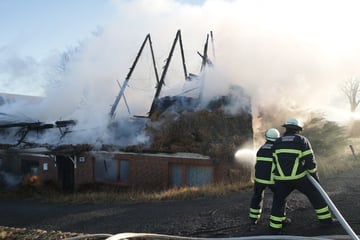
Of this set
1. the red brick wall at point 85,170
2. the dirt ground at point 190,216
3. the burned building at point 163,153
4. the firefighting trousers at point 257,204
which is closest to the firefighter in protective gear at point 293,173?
the dirt ground at point 190,216

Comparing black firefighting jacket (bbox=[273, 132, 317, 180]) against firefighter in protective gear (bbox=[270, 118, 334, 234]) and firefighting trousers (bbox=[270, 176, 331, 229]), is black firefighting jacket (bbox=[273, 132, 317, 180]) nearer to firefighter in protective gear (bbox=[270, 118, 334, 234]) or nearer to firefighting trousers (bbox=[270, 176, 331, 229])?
firefighter in protective gear (bbox=[270, 118, 334, 234])

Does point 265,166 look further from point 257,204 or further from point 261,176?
point 257,204

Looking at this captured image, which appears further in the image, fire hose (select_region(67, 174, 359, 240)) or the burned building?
the burned building

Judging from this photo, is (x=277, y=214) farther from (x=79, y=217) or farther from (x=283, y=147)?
(x=79, y=217)

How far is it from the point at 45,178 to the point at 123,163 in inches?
147

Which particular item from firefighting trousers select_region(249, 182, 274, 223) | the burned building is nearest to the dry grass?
the burned building

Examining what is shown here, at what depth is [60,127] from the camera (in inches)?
669

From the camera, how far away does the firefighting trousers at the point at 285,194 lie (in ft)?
17.9

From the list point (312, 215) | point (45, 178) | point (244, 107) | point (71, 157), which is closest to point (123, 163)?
point (71, 157)

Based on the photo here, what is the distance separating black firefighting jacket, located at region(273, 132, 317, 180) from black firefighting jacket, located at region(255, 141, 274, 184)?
0.60 m

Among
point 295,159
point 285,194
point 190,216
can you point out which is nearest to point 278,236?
point 285,194

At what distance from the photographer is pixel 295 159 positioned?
5395 mm

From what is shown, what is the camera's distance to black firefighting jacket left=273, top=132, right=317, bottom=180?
17.7 feet

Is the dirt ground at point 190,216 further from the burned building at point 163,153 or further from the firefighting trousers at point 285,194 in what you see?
the burned building at point 163,153
